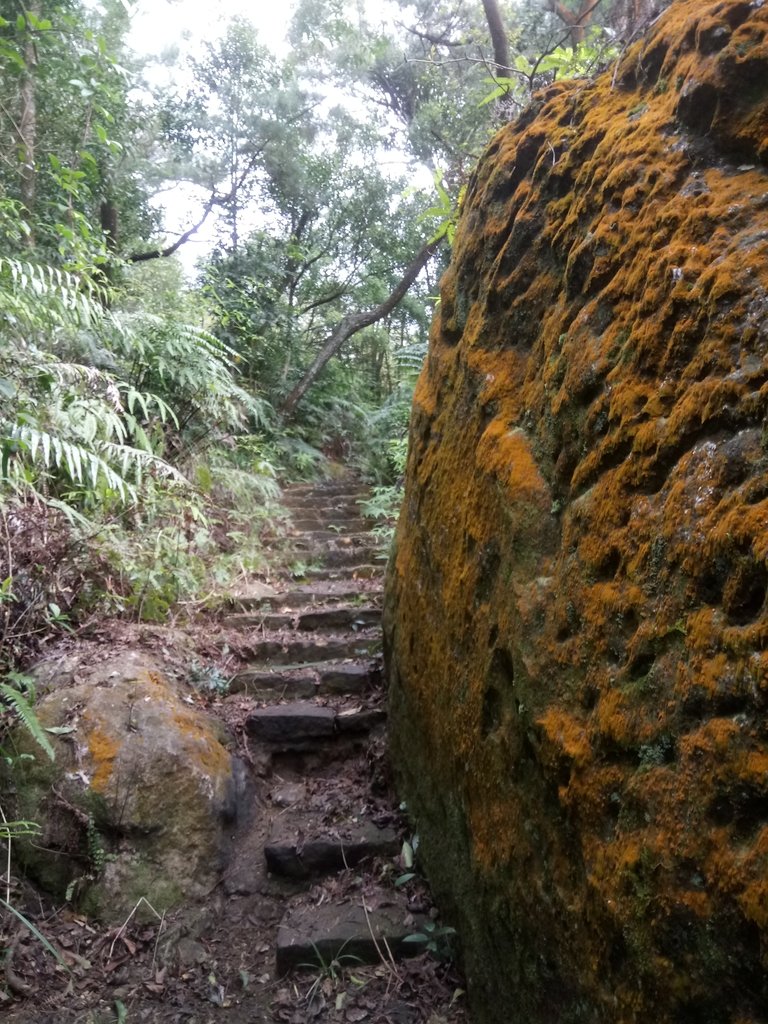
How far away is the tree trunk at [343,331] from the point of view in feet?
32.2

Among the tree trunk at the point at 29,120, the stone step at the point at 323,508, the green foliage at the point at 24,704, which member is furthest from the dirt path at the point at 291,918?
the tree trunk at the point at 29,120

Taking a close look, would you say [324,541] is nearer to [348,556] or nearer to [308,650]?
[348,556]

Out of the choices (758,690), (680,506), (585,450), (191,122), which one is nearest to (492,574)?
(585,450)

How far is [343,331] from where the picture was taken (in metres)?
10.7

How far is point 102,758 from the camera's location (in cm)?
292

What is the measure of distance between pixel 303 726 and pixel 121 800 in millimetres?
1068

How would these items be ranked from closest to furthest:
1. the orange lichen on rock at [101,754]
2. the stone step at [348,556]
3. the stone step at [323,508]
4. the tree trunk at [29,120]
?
the orange lichen on rock at [101,754], the tree trunk at [29,120], the stone step at [348,556], the stone step at [323,508]

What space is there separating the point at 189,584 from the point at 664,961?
3972 millimetres

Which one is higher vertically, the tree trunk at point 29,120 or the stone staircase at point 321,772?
the tree trunk at point 29,120

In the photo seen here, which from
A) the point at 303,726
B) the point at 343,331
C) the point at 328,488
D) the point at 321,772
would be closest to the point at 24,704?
the point at 303,726

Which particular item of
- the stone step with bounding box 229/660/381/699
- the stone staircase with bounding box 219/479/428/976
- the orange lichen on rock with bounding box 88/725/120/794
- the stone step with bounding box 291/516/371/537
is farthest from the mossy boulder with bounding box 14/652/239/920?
the stone step with bounding box 291/516/371/537

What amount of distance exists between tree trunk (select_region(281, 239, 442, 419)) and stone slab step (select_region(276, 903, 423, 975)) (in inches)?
302

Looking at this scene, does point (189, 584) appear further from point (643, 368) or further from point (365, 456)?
point (365, 456)

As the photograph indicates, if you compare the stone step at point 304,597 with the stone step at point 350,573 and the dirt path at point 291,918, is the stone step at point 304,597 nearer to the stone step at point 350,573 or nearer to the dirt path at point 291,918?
the stone step at point 350,573
